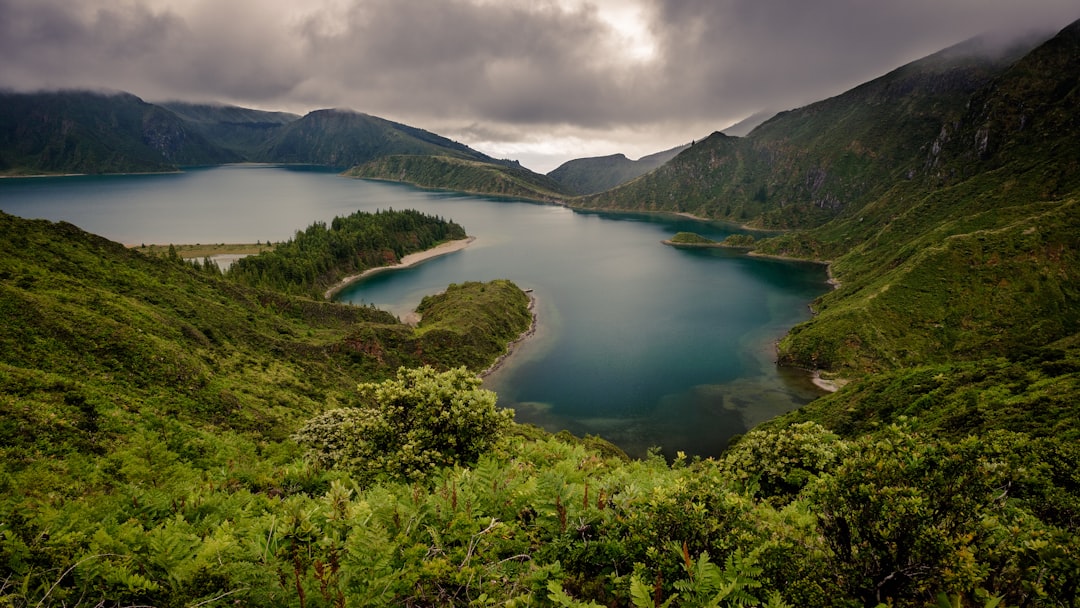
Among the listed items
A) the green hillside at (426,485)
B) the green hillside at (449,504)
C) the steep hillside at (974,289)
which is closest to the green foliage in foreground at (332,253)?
the green hillside at (426,485)

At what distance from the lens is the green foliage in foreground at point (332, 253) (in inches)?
4665

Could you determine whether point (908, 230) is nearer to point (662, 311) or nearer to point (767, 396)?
point (662, 311)

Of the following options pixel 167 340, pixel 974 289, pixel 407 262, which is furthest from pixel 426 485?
pixel 407 262

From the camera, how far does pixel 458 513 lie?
366 inches

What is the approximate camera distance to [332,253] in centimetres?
14700

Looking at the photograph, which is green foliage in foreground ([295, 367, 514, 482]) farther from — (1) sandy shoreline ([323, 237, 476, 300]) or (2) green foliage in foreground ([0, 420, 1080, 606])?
(1) sandy shoreline ([323, 237, 476, 300])

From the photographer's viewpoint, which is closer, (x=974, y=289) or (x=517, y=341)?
(x=974, y=289)

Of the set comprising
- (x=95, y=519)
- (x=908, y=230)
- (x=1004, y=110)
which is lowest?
(x=95, y=519)

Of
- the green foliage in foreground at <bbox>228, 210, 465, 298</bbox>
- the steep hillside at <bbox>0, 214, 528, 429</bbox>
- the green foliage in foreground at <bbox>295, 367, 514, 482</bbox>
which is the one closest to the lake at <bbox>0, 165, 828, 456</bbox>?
the green foliage in foreground at <bbox>228, 210, 465, 298</bbox>

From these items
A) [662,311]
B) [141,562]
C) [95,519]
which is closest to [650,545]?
[141,562]

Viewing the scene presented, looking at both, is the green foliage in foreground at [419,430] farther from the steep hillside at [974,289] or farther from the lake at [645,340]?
the steep hillside at [974,289]

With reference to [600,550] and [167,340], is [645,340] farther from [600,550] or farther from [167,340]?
[600,550]

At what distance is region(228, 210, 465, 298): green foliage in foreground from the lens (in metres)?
118

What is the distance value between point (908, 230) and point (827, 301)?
65.1m
